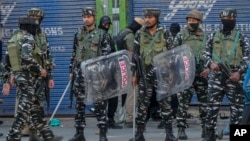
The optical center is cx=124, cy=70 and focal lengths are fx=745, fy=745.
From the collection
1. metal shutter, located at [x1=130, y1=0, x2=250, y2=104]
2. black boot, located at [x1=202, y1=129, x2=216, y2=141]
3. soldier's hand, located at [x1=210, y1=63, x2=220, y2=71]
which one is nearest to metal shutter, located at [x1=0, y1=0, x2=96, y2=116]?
metal shutter, located at [x1=130, y1=0, x2=250, y2=104]

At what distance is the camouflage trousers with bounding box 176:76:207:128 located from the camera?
11898mm

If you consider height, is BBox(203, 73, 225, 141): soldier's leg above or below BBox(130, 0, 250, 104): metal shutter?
below

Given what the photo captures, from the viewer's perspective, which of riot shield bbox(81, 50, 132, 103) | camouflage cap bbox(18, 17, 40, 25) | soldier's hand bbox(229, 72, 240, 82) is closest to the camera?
soldier's hand bbox(229, 72, 240, 82)

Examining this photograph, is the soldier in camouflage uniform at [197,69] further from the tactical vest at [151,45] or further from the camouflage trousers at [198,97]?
the tactical vest at [151,45]

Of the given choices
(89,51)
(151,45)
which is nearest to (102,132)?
(89,51)

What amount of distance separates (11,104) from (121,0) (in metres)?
3.28

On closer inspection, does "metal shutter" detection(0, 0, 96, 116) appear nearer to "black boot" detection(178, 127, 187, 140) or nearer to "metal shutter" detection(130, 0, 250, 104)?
"metal shutter" detection(130, 0, 250, 104)

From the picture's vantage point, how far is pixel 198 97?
1198 cm

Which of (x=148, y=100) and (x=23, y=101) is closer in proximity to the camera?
(x=23, y=101)

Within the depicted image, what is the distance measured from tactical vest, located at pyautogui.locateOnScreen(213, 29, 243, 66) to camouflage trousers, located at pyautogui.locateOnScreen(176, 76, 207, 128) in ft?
3.49

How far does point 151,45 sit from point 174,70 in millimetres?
599

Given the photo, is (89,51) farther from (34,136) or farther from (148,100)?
(34,136)

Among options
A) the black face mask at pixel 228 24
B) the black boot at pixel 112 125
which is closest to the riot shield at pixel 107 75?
the black face mask at pixel 228 24

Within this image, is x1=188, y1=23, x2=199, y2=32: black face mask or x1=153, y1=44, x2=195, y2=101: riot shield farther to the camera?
x1=188, y1=23, x2=199, y2=32: black face mask
